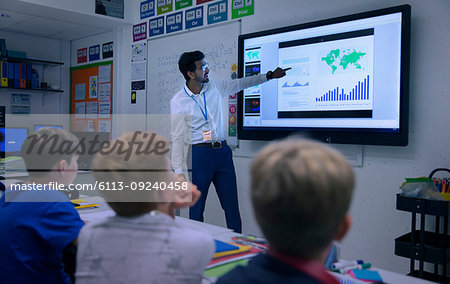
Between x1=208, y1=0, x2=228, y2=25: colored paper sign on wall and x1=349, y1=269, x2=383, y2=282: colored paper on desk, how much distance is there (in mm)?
3028

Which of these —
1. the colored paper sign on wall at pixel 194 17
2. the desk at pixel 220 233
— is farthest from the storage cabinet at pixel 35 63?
the desk at pixel 220 233

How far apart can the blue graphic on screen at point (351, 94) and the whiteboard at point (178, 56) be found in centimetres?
111

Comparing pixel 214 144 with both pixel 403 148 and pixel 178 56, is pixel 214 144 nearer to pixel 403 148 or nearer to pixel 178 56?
pixel 403 148

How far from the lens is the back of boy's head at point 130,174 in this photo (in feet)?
3.65

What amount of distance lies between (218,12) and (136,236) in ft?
10.6

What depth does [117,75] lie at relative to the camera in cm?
505

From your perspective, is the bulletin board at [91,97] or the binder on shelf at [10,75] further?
the bulletin board at [91,97]

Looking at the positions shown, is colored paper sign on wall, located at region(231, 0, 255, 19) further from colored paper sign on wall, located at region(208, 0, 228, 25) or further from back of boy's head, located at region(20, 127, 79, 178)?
back of boy's head, located at region(20, 127, 79, 178)

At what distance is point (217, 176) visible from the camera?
3229 mm

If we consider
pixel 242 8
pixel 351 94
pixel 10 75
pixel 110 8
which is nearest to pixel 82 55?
pixel 10 75

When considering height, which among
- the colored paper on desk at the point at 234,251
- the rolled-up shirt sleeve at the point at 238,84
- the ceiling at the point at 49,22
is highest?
the ceiling at the point at 49,22

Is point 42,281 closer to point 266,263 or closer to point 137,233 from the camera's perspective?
point 137,233

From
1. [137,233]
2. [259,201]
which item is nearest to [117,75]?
[137,233]

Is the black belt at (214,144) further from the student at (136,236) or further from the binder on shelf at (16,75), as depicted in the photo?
the binder on shelf at (16,75)
